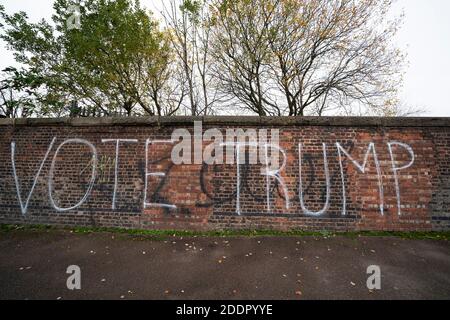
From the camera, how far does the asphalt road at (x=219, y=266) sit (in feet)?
10.1

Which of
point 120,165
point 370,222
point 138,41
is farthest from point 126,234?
point 138,41

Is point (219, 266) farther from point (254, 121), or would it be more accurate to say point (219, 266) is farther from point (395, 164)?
point (395, 164)

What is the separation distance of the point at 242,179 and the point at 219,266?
6.74ft

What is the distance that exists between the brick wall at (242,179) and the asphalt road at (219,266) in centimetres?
52

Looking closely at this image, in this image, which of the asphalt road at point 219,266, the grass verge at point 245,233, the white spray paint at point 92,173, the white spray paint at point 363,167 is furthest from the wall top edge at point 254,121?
the asphalt road at point 219,266

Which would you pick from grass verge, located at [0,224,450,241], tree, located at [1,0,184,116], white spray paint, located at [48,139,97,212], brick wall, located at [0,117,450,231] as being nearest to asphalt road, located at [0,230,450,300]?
grass verge, located at [0,224,450,241]

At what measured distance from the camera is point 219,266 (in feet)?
12.3

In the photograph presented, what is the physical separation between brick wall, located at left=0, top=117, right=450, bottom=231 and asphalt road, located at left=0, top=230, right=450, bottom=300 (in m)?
0.52

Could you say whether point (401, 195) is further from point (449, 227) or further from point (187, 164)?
point (187, 164)

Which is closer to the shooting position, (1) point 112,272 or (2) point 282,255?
(1) point 112,272

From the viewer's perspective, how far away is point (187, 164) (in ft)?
17.5

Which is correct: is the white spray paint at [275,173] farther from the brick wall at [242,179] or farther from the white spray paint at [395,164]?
the white spray paint at [395,164]

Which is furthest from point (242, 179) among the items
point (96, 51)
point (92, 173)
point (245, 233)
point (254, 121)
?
point (96, 51)

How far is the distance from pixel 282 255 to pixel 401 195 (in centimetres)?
316
